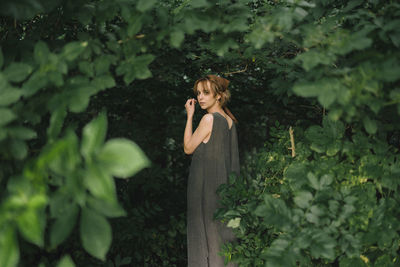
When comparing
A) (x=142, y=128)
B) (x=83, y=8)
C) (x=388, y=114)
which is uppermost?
(x=83, y=8)

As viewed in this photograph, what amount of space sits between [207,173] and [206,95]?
643mm

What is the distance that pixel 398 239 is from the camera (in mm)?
1686

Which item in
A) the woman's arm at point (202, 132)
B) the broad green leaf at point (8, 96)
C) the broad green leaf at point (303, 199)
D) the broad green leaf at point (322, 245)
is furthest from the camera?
the woman's arm at point (202, 132)

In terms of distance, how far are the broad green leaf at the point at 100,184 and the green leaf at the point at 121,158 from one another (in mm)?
17

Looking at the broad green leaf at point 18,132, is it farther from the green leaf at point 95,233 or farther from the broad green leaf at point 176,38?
the broad green leaf at point 176,38

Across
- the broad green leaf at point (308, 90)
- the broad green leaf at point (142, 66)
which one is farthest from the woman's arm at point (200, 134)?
the broad green leaf at point (308, 90)

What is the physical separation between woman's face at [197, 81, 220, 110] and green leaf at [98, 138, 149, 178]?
2.18 m

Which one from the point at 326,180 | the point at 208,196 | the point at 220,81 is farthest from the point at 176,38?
the point at 208,196

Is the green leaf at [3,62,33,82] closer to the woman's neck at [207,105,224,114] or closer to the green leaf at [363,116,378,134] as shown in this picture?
the green leaf at [363,116,378,134]

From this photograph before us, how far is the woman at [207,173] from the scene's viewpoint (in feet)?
9.62

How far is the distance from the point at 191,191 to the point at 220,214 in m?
0.88

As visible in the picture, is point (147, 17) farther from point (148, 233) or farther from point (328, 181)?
point (148, 233)

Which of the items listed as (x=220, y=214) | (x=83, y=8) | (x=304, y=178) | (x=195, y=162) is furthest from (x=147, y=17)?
(x=195, y=162)

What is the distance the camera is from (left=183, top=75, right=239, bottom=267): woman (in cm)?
293
